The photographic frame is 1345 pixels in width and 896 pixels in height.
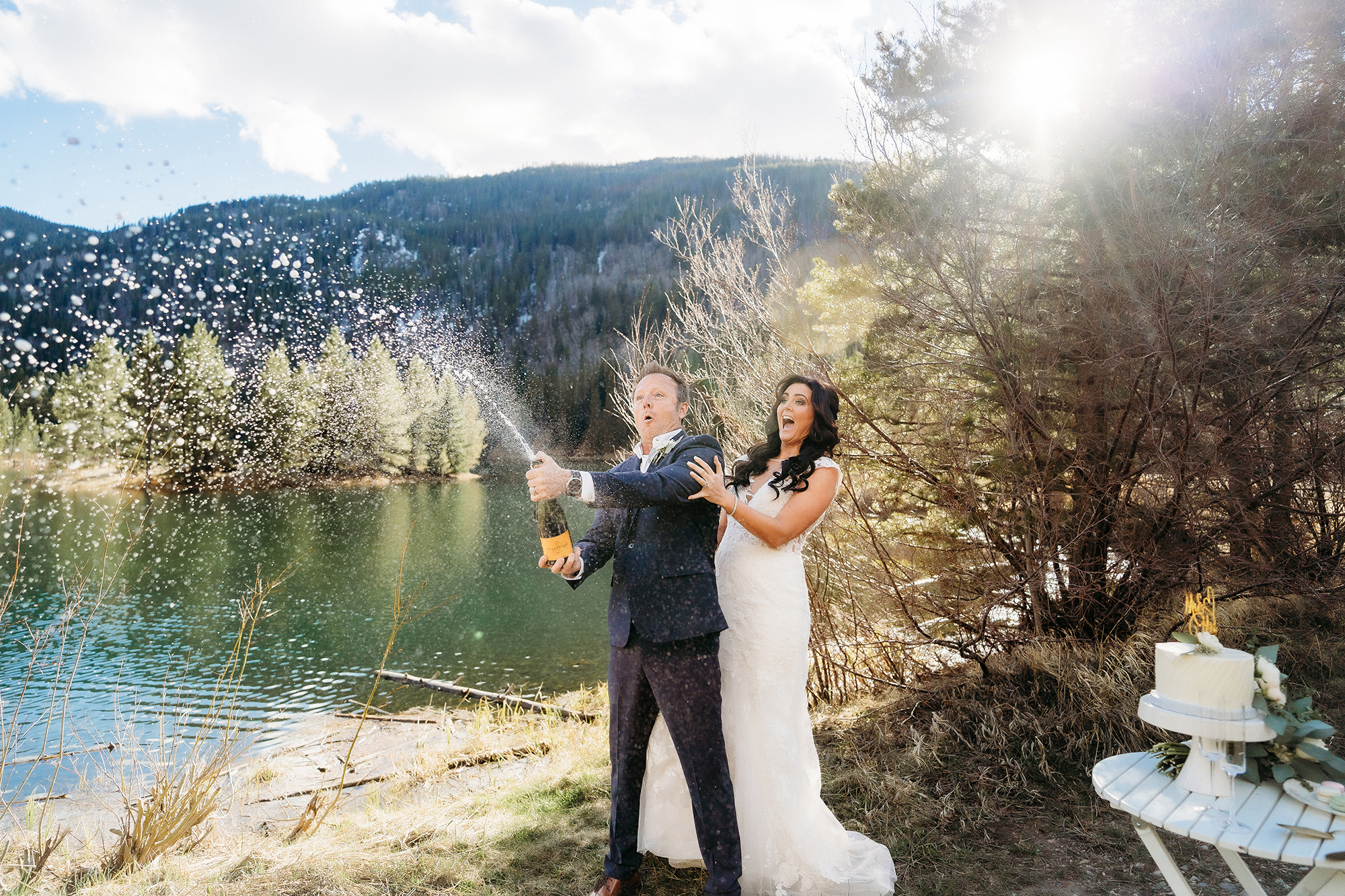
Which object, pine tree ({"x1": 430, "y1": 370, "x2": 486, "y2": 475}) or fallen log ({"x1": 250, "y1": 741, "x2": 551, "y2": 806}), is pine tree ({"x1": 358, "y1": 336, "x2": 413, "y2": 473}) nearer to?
pine tree ({"x1": 430, "y1": 370, "x2": 486, "y2": 475})

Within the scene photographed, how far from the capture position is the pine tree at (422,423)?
44.1 m

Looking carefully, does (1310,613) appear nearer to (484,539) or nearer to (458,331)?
(484,539)

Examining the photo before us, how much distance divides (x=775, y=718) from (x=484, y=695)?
7.90 metres

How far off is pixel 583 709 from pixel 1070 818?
586cm

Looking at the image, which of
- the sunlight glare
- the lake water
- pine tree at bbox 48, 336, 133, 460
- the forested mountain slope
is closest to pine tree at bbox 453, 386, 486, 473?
the forested mountain slope

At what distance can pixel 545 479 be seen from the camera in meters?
2.48

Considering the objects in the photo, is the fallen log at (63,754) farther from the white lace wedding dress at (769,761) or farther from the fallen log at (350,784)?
the white lace wedding dress at (769,761)

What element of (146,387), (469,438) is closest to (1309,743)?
(146,387)

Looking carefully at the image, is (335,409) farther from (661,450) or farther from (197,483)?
(661,450)

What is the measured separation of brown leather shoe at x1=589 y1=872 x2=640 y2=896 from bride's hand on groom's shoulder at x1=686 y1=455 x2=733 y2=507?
1656mm

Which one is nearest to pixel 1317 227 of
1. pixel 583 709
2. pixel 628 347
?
pixel 628 347

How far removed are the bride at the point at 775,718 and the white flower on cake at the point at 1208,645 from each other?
1320 mm

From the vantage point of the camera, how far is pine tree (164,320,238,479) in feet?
108

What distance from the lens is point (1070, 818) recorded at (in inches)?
153
